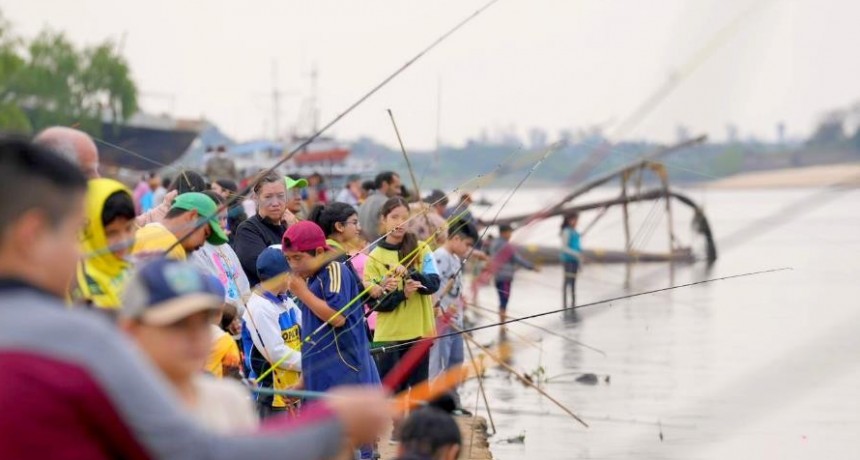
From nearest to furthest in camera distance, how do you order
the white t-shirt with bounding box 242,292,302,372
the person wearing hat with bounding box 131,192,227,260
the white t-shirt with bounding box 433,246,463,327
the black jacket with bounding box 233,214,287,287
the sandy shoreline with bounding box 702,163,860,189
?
the person wearing hat with bounding box 131,192,227,260
the sandy shoreline with bounding box 702,163,860,189
the white t-shirt with bounding box 242,292,302,372
the black jacket with bounding box 233,214,287,287
the white t-shirt with bounding box 433,246,463,327

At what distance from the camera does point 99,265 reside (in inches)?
175

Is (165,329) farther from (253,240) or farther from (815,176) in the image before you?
(253,240)

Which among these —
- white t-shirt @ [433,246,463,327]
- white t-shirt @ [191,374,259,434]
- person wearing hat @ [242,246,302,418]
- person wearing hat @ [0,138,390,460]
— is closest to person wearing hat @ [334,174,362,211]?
white t-shirt @ [433,246,463,327]

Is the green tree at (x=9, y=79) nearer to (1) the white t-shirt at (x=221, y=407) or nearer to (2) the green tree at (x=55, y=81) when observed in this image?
(2) the green tree at (x=55, y=81)

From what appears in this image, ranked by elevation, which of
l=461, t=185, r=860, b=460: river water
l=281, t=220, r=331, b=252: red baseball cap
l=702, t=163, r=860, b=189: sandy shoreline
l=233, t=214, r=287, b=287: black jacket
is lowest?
l=461, t=185, r=860, b=460: river water

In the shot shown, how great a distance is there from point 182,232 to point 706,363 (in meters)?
11.4

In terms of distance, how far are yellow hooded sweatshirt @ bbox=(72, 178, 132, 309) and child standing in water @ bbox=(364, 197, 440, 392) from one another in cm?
464

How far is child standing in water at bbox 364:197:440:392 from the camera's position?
927 centimetres

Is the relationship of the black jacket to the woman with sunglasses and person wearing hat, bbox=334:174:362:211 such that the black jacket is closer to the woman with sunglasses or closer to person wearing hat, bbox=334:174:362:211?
the woman with sunglasses

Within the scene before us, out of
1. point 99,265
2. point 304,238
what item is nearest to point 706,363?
A: point 304,238

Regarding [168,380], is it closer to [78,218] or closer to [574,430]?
[78,218]

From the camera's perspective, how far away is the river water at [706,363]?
11.1 metres

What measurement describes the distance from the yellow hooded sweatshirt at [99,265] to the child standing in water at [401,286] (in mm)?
4642

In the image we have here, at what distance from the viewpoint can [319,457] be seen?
2.93 m
